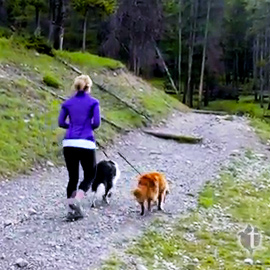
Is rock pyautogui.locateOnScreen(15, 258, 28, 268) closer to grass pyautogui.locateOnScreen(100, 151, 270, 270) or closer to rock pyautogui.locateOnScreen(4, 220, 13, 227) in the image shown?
grass pyautogui.locateOnScreen(100, 151, 270, 270)

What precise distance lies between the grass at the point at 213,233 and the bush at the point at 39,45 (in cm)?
1086

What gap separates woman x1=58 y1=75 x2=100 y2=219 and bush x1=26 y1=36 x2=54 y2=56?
12888 millimetres

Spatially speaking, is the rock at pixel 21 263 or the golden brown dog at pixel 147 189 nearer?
the rock at pixel 21 263

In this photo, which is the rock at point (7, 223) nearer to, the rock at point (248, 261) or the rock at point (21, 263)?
the rock at point (21, 263)

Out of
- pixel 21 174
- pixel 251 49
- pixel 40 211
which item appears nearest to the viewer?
pixel 40 211

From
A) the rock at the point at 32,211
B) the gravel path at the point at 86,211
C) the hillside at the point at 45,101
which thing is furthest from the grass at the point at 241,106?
the rock at the point at 32,211

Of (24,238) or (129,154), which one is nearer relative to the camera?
(24,238)

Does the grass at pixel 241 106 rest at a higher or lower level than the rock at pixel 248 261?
lower

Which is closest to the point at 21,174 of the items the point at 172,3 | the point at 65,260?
the point at 65,260

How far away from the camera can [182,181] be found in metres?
10.7

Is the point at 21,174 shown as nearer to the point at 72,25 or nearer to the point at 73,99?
the point at 73,99

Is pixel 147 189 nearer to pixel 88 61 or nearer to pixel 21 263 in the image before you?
pixel 21 263

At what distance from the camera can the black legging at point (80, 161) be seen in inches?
287

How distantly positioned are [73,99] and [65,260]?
2.20 meters
